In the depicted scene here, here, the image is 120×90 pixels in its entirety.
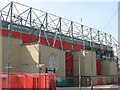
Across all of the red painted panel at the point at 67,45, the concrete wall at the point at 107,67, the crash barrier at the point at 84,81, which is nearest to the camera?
the crash barrier at the point at 84,81

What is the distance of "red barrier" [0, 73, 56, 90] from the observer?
64.6ft

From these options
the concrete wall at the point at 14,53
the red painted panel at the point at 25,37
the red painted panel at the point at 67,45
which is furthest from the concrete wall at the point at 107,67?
the concrete wall at the point at 14,53

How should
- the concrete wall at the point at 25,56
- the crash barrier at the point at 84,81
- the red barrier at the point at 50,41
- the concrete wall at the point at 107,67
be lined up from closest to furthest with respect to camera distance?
the concrete wall at the point at 25,56 < the red barrier at the point at 50,41 < the crash barrier at the point at 84,81 < the concrete wall at the point at 107,67

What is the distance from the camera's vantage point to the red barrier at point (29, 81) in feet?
64.6

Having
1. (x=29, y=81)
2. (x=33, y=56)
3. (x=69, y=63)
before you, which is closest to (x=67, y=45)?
(x=69, y=63)

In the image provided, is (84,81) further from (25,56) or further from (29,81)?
(29,81)

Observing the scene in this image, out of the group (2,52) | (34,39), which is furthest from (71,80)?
(2,52)

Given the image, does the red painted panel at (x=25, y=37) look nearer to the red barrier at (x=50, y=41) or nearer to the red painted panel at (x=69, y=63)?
the red barrier at (x=50, y=41)

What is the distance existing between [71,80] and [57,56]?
10.0 m

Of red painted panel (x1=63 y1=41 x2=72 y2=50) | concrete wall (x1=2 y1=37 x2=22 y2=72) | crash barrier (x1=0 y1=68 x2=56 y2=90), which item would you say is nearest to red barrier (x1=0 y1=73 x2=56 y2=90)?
crash barrier (x1=0 y1=68 x2=56 y2=90)

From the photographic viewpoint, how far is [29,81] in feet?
66.2

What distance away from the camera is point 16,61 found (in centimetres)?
3959

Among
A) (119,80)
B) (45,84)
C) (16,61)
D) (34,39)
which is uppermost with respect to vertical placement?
(34,39)

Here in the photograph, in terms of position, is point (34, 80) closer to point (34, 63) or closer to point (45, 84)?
point (45, 84)
